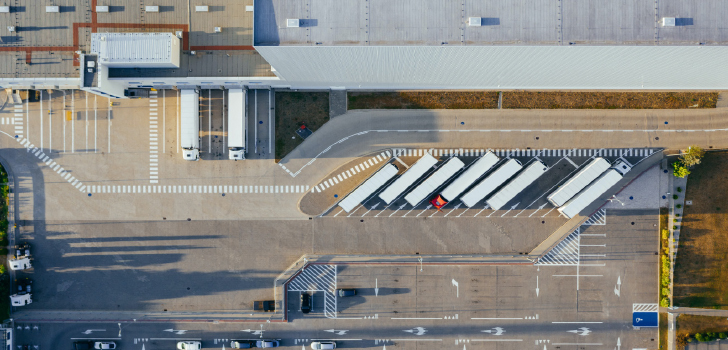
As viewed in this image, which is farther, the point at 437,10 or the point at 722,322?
the point at 722,322

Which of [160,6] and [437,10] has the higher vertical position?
[160,6]

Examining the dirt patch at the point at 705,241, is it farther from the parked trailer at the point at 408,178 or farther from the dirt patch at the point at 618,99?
the parked trailer at the point at 408,178

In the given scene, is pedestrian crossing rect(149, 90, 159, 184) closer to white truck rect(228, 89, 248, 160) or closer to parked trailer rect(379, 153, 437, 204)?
white truck rect(228, 89, 248, 160)

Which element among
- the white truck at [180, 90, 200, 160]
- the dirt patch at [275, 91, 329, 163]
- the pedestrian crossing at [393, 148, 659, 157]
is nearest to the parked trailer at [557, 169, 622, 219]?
the pedestrian crossing at [393, 148, 659, 157]

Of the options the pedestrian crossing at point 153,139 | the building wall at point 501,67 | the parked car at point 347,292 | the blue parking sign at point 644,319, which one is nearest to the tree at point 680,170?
the building wall at point 501,67

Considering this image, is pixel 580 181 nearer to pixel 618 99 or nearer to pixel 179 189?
pixel 618 99

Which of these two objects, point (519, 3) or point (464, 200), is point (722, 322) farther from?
point (519, 3)

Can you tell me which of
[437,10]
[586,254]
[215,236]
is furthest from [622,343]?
[215,236]
